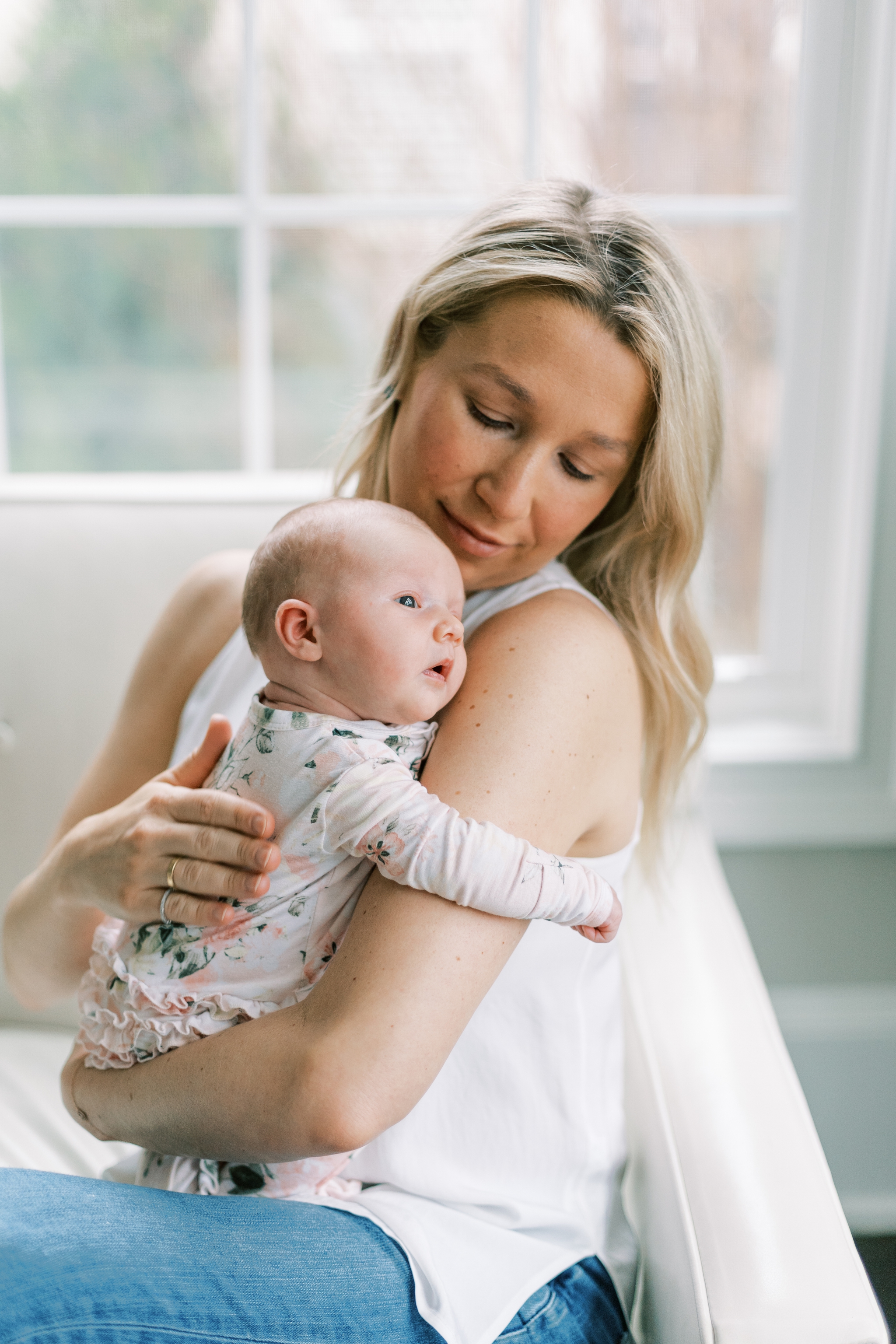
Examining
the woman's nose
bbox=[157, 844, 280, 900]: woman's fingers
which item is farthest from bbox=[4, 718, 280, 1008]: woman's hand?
the woman's nose

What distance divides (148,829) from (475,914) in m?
0.33

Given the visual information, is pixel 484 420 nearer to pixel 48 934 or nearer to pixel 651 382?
pixel 651 382

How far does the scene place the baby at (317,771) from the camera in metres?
0.84

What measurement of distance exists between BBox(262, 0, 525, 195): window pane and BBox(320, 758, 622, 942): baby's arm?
127 centimetres

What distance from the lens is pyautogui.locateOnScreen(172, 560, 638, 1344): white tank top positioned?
0.90 meters

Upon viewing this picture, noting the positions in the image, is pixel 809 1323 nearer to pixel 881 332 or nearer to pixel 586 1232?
pixel 586 1232

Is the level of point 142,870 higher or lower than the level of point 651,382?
lower

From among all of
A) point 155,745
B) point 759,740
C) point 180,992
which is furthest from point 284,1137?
point 759,740

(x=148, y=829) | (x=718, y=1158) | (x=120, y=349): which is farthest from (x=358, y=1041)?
(x=120, y=349)

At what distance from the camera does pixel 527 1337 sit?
2.97 ft

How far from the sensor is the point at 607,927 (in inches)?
33.8

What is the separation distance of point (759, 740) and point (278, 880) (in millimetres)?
→ 1189

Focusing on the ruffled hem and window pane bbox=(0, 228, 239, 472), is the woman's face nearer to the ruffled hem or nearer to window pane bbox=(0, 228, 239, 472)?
the ruffled hem

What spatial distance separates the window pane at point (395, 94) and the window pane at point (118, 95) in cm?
10
